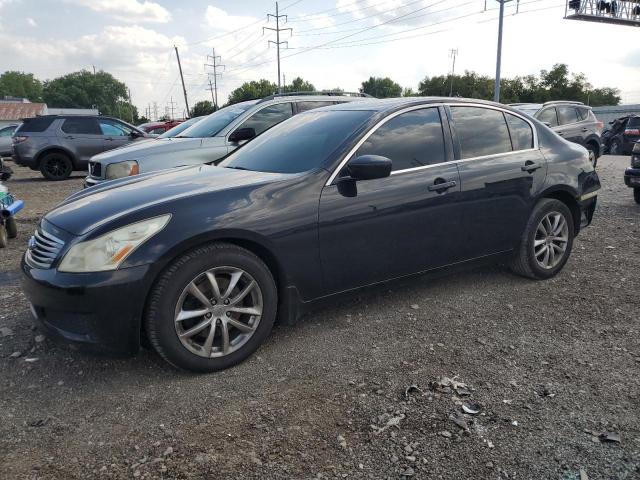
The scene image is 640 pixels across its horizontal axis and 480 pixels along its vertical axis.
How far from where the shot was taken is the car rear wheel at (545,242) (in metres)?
4.50

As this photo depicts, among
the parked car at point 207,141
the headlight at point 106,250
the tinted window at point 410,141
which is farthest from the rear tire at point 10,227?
the tinted window at point 410,141

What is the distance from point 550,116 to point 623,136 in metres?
10.5

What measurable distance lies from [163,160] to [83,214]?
3854 millimetres

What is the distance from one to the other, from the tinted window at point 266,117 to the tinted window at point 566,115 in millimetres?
7598

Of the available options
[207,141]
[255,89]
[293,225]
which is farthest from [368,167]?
[255,89]

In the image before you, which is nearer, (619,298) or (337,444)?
(337,444)

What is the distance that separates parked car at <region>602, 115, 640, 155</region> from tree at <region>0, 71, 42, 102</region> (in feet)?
482

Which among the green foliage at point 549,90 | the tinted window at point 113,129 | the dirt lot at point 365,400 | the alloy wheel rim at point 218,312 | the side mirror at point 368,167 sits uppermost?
the green foliage at point 549,90

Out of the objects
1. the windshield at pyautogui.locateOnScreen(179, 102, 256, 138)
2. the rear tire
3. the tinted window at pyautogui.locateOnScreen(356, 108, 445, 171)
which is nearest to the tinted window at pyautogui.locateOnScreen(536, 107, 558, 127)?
the windshield at pyautogui.locateOnScreen(179, 102, 256, 138)

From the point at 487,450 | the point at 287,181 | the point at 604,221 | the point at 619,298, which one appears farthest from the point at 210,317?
the point at 604,221

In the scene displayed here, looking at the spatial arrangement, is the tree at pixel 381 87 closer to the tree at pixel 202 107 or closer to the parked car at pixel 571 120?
the tree at pixel 202 107

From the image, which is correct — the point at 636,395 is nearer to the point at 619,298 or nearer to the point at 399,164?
the point at 619,298

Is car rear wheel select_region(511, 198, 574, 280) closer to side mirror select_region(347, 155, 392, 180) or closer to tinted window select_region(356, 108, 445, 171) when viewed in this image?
tinted window select_region(356, 108, 445, 171)

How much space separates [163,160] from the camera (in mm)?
6770
